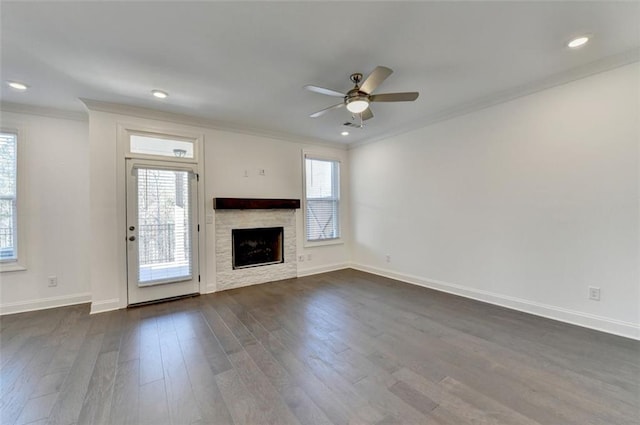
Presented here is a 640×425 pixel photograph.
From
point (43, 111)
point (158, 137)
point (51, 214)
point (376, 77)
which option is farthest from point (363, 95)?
point (51, 214)

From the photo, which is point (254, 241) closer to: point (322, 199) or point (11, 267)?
point (322, 199)

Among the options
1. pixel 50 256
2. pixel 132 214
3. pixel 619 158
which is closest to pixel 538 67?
pixel 619 158

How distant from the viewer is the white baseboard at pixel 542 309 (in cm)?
261

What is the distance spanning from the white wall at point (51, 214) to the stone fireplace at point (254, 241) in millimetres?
1858

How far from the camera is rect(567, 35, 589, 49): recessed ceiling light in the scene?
2.32 metres

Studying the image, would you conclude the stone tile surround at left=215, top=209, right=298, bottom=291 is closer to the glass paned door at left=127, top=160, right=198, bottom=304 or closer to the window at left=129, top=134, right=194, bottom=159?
the glass paned door at left=127, top=160, right=198, bottom=304

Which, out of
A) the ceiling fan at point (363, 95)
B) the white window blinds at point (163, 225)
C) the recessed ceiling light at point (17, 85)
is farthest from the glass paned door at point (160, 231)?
the ceiling fan at point (363, 95)

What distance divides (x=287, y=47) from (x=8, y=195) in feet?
13.5

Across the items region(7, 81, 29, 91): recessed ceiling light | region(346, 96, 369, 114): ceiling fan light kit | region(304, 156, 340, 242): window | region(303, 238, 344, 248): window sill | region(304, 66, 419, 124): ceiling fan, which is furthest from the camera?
region(304, 156, 340, 242): window

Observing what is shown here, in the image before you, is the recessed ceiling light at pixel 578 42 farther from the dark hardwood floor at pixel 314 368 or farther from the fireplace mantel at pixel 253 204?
the fireplace mantel at pixel 253 204

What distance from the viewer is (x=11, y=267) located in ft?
11.2

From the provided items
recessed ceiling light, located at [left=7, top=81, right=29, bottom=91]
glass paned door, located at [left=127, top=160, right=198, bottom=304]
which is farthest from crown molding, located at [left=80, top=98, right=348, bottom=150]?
glass paned door, located at [left=127, top=160, right=198, bottom=304]

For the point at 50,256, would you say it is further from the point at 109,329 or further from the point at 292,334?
the point at 292,334

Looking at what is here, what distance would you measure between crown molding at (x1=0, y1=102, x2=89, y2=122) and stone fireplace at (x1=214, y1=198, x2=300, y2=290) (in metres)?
2.19
